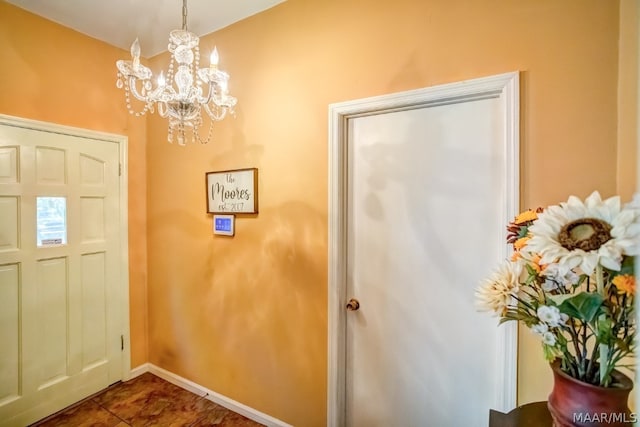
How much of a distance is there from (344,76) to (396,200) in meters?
0.76

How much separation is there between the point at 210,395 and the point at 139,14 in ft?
9.16

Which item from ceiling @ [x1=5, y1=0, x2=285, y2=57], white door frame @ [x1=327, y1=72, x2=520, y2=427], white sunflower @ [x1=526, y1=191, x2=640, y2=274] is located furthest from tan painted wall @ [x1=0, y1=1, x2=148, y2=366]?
white sunflower @ [x1=526, y1=191, x2=640, y2=274]

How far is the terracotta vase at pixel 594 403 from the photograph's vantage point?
25.1 inches

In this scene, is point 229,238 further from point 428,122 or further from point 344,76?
point 428,122

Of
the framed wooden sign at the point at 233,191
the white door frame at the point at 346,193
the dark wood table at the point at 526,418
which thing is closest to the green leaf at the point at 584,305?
the dark wood table at the point at 526,418

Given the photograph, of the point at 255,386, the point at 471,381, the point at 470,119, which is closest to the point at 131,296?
the point at 255,386

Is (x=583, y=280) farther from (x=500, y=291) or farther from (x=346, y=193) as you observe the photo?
(x=346, y=193)

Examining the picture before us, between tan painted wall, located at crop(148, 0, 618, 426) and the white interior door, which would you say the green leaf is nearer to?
tan painted wall, located at crop(148, 0, 618, 426)

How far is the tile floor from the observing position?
202cm

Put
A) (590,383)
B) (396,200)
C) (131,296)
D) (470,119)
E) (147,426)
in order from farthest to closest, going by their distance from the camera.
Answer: (131,296)
(147,426)
(396,200)
(470,119)
(590,383)

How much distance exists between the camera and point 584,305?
61cm

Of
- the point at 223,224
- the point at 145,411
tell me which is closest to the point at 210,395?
the point at 145,411

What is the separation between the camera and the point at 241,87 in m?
2.03

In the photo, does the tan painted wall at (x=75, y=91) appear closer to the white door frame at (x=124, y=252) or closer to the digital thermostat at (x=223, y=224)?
the white door frame at (x=124, y=252)
